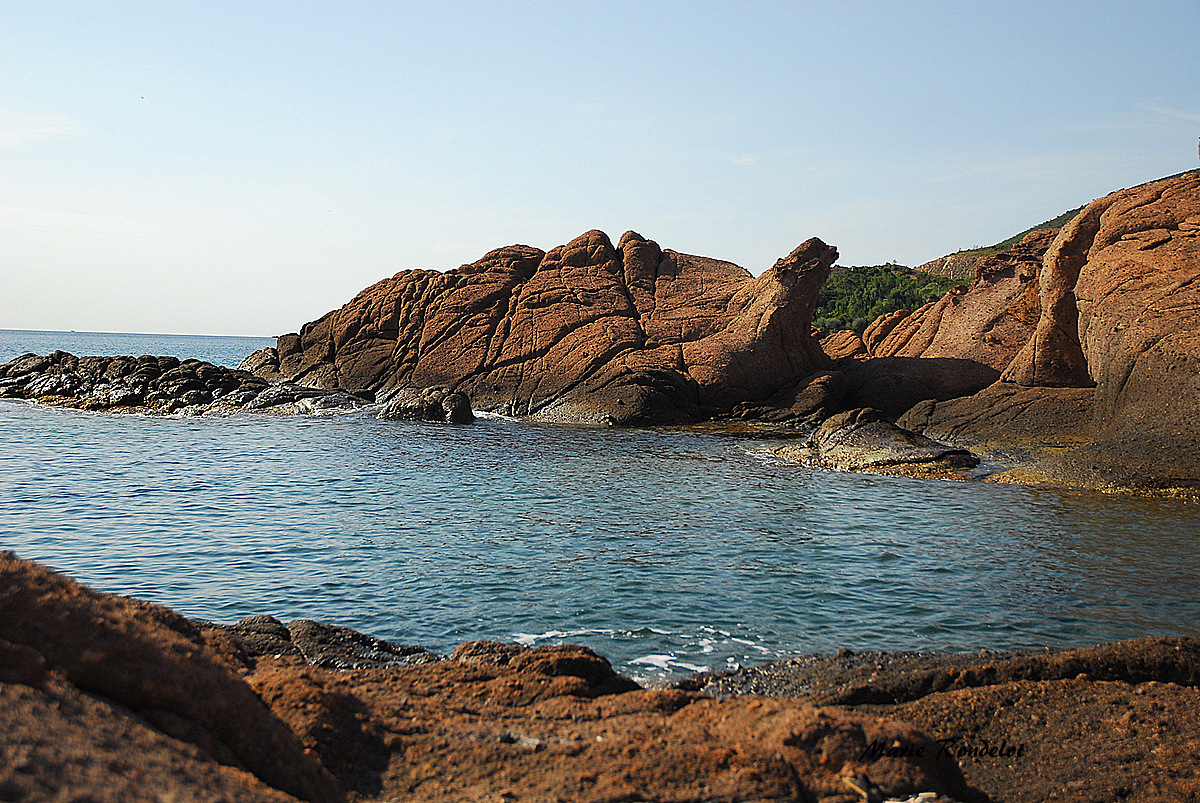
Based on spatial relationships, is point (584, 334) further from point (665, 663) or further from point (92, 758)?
point (92, 758)

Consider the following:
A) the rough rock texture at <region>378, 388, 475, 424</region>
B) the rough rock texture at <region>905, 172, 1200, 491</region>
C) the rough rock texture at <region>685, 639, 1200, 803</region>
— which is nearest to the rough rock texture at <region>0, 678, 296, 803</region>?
the rough rock texture at <region>685, 639, 1200, 803</region>

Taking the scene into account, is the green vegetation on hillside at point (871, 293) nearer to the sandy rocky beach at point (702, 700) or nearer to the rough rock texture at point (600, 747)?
the sandy rocky beach at point (702, 700)

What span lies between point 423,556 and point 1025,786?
8.19 metres

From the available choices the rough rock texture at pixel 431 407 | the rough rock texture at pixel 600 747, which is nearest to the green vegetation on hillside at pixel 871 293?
the rough rock texture at pixel 431 407

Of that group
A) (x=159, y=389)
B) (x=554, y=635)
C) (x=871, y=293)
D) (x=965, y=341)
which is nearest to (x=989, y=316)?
(x=965, y=341)

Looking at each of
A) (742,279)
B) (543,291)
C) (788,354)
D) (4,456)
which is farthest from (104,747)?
(742,279)

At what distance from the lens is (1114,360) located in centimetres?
1958

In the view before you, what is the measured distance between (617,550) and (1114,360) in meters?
14.7

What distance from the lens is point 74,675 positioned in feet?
10.8

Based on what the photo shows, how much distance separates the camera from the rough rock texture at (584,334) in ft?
98.9

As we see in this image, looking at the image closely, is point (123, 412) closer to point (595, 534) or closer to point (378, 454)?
point (378, 454)

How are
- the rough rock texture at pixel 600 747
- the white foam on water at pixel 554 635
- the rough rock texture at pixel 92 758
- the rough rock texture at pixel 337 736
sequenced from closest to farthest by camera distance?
the rough rock texture at pixel 92 758, the rough rock texture at pixel 337 736, the rough rock texture at pixel 600 747, the white foam on water at pixel 554 635

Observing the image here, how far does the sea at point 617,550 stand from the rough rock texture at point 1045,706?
3.09 ft

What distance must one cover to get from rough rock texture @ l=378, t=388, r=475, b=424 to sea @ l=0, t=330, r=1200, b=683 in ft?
27.1
